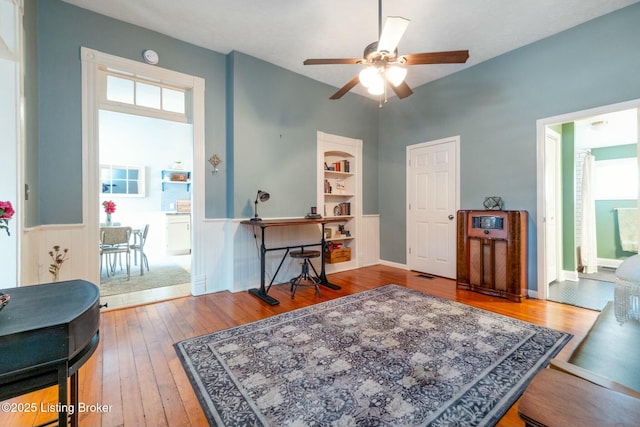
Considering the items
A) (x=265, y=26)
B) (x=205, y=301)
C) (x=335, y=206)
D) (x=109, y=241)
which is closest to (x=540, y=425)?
(x=205, y=301)

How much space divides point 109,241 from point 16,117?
8.44 feet

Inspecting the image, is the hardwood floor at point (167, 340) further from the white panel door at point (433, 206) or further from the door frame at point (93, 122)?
the door frame at point (93, 122)

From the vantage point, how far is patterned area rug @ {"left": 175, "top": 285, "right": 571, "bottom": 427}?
1507 millimetres

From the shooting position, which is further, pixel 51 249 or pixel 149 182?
pixel 149 182

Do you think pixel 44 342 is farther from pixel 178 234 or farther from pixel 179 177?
pixel 179 177

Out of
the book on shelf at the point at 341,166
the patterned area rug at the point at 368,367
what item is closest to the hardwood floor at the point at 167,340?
the patterned area rug at the point at 368,367

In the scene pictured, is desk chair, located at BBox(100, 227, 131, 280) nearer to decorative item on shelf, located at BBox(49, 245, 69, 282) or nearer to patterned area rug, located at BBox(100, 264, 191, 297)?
patterned area rug, located at BBox(100, 264, 191, 297)

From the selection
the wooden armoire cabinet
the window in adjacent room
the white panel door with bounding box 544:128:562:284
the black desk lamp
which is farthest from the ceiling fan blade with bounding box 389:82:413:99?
the window in adjacent room

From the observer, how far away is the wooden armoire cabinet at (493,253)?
3.33 metres

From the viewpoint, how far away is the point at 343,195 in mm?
5031

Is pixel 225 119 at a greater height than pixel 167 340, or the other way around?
pixel 225 119

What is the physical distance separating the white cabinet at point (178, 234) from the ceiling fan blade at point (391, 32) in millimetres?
5728

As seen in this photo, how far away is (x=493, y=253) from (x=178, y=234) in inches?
242

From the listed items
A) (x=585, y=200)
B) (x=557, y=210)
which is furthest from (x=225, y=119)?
(x=585, y=200)
